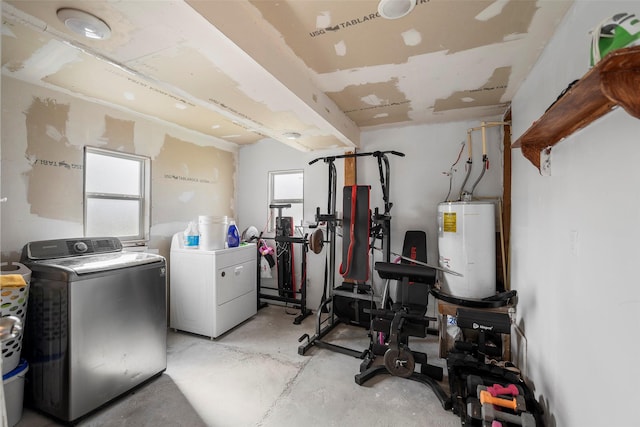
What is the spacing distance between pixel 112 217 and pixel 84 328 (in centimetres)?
130

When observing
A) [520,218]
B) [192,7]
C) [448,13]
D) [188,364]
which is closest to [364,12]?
[448,13]

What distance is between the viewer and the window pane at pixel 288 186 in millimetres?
3914

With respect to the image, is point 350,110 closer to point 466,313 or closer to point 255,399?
point 466,313

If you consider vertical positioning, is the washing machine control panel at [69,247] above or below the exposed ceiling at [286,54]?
below

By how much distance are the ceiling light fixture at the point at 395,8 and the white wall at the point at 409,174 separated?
193 cm

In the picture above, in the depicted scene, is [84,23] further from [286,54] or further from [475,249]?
[475,249]

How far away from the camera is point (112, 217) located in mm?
2691

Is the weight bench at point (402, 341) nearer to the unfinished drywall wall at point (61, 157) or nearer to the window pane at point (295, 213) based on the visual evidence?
the window pane at point (295, 213)

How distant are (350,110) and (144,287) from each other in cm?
252

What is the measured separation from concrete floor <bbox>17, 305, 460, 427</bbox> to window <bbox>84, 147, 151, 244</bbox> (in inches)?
52.2

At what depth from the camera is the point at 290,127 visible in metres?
2.73

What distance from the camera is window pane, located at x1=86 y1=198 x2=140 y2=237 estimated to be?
2531 millimetres

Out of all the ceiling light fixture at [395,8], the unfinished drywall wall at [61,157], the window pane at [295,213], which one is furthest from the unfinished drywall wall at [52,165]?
the ceiling light fixture at [395,8]

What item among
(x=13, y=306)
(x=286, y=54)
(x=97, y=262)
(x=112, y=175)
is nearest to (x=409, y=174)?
(x=286, y=54)
